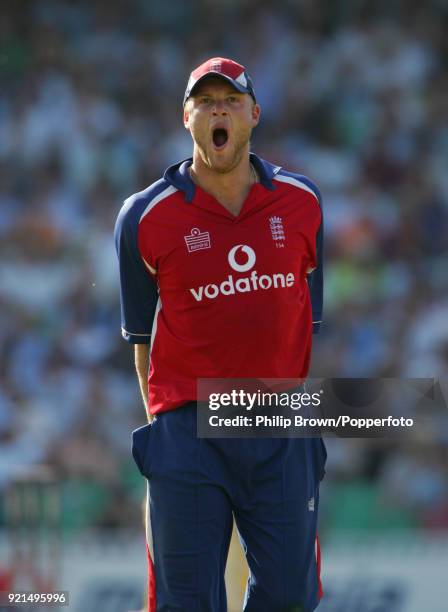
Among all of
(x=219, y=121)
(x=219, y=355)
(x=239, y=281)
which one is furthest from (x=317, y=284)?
(x=219, y=121)

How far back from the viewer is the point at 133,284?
4.69 meters

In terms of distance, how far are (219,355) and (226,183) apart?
0.62 m

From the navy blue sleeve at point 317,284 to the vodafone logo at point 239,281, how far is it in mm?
347

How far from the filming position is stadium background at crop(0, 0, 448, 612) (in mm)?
8562

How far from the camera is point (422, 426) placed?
348 inches

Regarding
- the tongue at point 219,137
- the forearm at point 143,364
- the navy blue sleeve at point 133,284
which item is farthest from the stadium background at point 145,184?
the tongue at point 219,137

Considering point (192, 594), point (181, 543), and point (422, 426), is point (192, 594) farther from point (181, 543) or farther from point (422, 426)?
point (422, 426)

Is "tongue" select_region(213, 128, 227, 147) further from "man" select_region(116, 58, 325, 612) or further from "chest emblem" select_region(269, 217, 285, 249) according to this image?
"chest emblem" select_region(269, 217, 285, 249)

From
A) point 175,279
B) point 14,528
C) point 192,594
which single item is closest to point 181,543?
point 192,594

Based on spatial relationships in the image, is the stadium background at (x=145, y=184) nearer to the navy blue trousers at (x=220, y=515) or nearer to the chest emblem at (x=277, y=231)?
the navy blue trousers at (x=220, y=515)

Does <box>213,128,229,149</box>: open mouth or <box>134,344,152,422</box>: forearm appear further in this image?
<box>134,344,152,422</box>: forearm

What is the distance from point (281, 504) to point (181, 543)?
0.37 meters

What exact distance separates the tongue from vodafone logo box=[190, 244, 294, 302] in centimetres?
36

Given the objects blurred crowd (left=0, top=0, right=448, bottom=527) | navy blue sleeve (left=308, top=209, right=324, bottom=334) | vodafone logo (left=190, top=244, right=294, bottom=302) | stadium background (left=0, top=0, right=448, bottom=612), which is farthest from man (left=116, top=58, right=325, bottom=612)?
blurred crowd (left=0, top=0, right=448, bottom=527)
